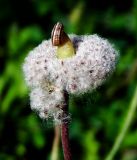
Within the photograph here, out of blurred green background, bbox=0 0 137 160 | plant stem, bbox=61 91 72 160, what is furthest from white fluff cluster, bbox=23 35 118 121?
blurred green background, bbox=0 0 137 160

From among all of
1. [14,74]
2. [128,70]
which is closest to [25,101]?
[14,74]

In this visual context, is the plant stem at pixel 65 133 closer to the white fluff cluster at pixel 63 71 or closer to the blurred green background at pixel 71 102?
the white fluff cluster at pixel 63 71

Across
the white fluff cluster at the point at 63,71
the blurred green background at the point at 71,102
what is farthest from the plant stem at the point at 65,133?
the blurred green background at the point at 71,102

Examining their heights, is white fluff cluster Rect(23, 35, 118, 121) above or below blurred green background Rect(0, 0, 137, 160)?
below

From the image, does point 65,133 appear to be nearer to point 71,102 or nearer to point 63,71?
point 63,71

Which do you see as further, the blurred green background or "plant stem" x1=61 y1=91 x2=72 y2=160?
the blurred green background

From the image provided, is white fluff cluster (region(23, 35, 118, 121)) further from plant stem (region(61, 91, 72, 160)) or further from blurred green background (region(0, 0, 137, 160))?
blurred green background (region(0, 0, 137, 160))
